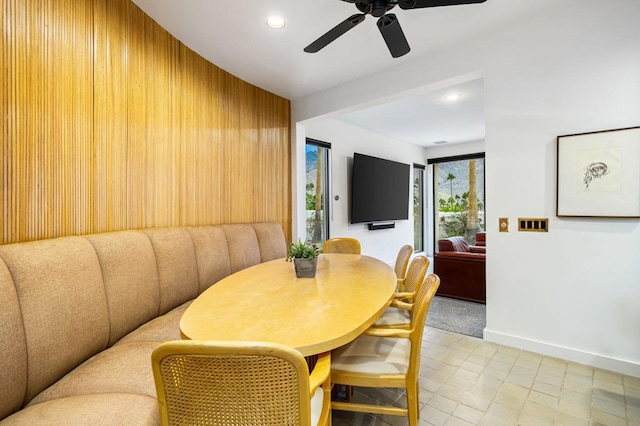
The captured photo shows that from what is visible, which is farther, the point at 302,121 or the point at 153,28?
the point at 302,121

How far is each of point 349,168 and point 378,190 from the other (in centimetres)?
78

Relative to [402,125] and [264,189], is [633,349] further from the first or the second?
[402,125]

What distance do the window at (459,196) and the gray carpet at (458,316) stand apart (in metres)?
3.58

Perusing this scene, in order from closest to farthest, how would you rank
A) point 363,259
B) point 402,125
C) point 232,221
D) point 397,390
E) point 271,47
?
1. point 397,390
2. point 363,259
3. point 271,47
4. point 232,221
5. point 402,125

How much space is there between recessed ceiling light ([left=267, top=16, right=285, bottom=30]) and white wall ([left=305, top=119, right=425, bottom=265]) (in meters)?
2.02

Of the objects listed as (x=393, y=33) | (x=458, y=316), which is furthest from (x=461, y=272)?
(x=393, y=33)

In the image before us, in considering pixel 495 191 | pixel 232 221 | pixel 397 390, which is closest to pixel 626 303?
pixel 495 191

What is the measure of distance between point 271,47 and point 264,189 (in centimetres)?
162

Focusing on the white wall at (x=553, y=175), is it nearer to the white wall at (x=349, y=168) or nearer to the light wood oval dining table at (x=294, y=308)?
the light wood oval dining table at (x=294, y=308)

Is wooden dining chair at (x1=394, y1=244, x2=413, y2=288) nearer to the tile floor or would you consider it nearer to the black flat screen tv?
the tile floor

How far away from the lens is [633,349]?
2.11 meters

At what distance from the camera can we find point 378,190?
5641 mm

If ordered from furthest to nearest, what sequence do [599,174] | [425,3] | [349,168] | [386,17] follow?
[349,168] < [599,174] < [386,17] < [425,3]

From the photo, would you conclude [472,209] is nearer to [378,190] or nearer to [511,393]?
[378,190]
